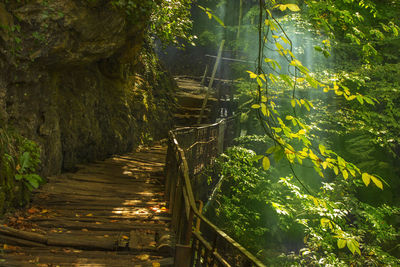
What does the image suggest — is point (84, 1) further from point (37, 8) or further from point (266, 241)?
point (266, 241)

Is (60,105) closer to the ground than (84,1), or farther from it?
closer to the ground

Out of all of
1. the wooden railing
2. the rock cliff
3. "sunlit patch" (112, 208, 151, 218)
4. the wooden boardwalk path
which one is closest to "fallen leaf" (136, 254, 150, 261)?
the wooden boardwalk path

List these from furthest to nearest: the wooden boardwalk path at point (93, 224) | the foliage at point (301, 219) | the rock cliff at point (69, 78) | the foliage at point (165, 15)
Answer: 1. the foliage at point (165, 15)
2. the foliage at point (301, 219)
3. the rock cliff at point (69, 78)
4. the wooden boardwalk path at point (93, 224)

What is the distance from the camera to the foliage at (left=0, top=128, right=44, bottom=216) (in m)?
4.63

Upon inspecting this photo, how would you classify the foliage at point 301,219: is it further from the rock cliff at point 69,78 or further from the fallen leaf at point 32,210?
the fallen leaf at point 32,210

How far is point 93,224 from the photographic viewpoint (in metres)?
4.93

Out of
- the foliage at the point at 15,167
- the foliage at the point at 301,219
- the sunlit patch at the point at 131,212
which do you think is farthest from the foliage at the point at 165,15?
the sunlit patch at the point at 131,212

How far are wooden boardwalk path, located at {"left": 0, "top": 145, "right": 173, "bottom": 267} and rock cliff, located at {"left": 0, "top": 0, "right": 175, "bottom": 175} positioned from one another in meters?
1.08

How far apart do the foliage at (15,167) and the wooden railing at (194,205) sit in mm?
2074

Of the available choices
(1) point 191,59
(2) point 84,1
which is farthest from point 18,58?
(1) point 191,59

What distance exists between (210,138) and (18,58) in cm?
622

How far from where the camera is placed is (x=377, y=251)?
21.4ft

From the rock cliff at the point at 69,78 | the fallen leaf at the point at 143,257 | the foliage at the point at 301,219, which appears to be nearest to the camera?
the fallen leaf at the point at 143,257

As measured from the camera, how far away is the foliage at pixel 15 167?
463 centimetres
